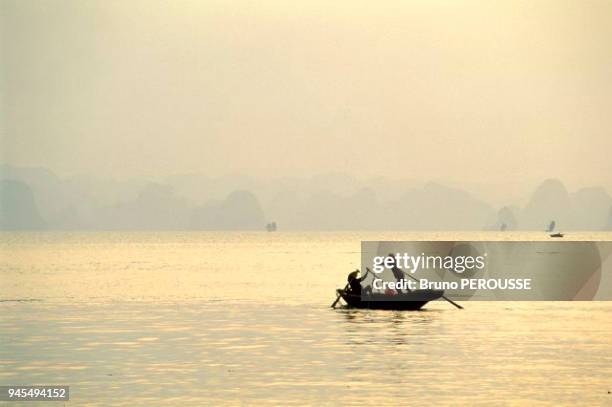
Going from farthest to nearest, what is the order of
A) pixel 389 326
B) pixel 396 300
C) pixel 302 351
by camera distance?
pixel 396 300 → pixel 389 326 → pixel 302 351

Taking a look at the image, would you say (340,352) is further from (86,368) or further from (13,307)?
(13,307)

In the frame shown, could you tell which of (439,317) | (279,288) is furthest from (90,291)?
(439,317)

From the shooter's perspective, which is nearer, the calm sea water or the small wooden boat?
the calm sea water

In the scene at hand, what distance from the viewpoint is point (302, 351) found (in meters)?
32.7

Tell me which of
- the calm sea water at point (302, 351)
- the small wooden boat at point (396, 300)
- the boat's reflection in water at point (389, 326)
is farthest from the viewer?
the small wooden boat at point (396, 300)

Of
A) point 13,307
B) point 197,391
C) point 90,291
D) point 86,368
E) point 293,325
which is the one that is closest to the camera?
point 197,391

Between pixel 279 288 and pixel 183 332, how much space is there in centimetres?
2968

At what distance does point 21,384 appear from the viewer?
87.6 ft

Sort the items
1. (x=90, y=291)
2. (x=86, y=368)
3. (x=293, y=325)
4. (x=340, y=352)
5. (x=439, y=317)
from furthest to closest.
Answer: (x=90, y=291) → (x=439, y=317) → (x=293, y=325) → (x=340, y=352) → (x=86, y=368)

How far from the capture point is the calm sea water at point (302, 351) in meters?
25.5

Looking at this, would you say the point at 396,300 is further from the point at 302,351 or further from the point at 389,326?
the point at 302,351

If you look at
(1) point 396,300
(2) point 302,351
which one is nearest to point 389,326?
(1) point 396,300

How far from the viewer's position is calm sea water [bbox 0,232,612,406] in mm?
25500

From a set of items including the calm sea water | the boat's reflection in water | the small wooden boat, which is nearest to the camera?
the calm sea water
